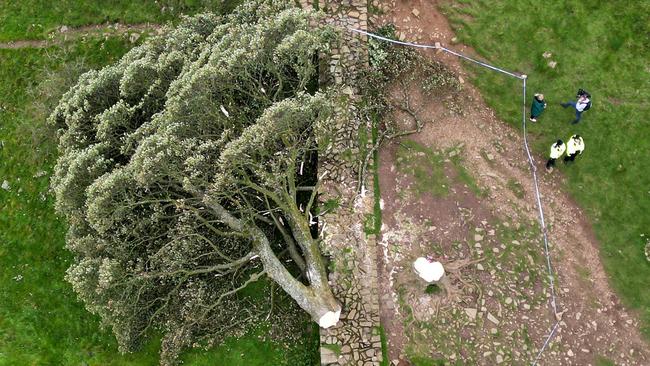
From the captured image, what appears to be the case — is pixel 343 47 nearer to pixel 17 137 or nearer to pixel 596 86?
pixel 596 86

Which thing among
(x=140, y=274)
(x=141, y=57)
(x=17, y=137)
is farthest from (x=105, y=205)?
(x=17, y=137)

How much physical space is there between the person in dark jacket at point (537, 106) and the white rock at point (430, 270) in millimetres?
8032

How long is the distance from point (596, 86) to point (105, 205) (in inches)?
834

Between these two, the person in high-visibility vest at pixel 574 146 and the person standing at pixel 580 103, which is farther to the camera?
the person standing at pixel 580 103

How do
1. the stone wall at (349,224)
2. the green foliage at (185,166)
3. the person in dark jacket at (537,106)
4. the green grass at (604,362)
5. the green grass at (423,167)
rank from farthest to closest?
A: 1. the green grass at (423,167)
2. the person in dark jacket at (537,106)
3. the stone wall at (349,224)
4. the green grass at (604,362)
5. the green foliage at (185,166)

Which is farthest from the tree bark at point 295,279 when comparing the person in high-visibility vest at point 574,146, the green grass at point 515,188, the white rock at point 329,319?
the person in high-visibility vest at point 574,146

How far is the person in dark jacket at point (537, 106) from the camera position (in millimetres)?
22141

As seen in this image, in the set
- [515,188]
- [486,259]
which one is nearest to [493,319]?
[486,259]

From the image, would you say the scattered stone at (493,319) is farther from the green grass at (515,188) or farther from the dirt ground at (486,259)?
the green grass at (515,188)

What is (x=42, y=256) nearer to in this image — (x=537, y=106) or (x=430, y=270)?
(x=430, y=270)

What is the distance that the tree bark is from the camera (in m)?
20.5

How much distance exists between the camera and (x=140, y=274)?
64.7 feet

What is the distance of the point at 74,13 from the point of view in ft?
100.0

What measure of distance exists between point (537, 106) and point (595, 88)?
337 cm
